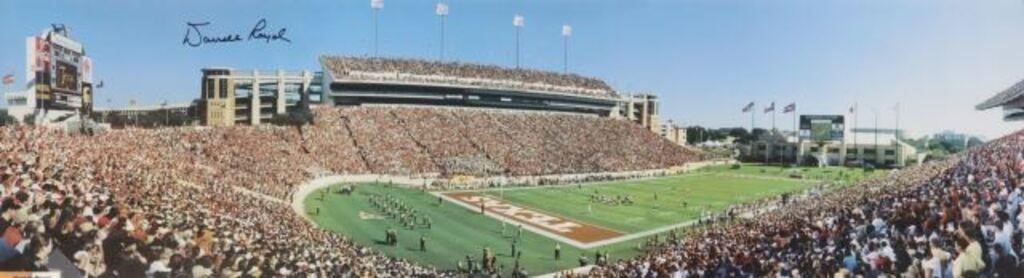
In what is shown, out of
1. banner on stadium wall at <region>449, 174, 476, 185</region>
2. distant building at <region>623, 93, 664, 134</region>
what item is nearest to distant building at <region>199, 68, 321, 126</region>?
banner on stadium wall at <region>449, 174, 476, 185</region>

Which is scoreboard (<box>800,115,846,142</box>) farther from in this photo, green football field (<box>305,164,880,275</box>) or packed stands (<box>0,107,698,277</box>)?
green football field (<box>305,164,880,275</box>)

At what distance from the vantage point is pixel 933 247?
5.50 meters

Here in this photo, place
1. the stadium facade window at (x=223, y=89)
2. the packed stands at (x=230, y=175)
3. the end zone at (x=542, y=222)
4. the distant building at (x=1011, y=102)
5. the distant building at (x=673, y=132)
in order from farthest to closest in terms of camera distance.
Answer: the distant building at (x=673, y=132)
the stadium facade window at (x=223, y=89)
the end zone at (x=542, y=222)
the distant building at (x=1011, y=102)
the packed stands at (x=230, y=175)

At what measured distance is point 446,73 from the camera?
49000mm

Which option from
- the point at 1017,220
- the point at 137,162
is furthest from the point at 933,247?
the point at 137,162

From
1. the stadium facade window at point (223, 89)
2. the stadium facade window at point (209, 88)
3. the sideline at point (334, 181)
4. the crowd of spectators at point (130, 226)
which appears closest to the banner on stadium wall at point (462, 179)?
the sideline at point (334, 181)

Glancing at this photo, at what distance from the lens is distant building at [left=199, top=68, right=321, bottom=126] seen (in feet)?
161

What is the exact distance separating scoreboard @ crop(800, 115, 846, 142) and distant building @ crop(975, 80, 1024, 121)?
3402 cm

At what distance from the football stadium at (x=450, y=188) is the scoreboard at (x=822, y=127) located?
148 mm

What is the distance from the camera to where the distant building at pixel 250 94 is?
48969 millimetres

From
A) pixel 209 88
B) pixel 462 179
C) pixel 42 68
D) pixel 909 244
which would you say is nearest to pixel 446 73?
pixel 462 179

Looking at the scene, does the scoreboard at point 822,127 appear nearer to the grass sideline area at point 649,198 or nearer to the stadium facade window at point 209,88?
the grass sideline area at point 649,198

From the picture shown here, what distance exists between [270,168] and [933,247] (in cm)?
2313

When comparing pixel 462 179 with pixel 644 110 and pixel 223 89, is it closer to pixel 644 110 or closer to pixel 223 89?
pixel 223 89
